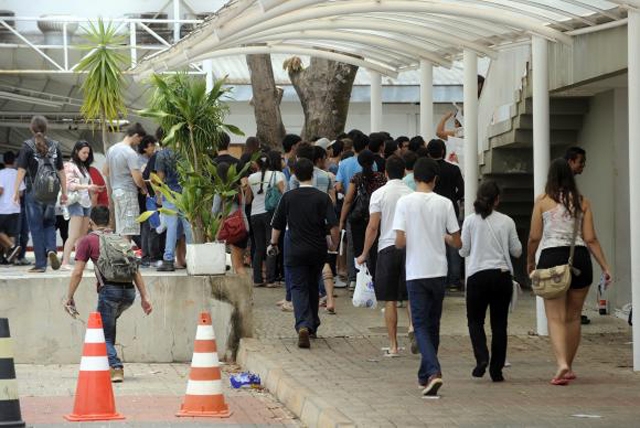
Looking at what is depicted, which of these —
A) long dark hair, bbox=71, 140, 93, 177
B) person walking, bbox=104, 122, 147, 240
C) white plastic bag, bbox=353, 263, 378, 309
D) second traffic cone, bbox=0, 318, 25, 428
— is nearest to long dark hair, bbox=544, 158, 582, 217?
white plastic bag, bbox=353, 263, 378, 309

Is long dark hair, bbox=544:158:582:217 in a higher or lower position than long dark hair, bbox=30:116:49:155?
lower

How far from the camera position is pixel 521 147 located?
18.0m

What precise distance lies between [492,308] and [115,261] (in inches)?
129

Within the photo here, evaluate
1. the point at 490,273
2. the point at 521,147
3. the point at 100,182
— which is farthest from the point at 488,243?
the point at 100,182

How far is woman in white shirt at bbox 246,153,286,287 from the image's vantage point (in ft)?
55.7

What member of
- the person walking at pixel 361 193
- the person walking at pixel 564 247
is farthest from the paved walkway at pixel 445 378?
the person walking at pixel 361 193

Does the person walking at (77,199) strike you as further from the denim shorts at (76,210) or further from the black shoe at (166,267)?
the black shoe at (166,267)

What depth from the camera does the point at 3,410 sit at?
919cm

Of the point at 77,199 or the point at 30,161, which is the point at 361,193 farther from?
the point at 30,161

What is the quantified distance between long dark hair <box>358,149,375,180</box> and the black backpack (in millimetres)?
3394

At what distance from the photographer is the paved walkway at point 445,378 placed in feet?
30.8

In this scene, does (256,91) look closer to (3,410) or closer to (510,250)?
(510,250)

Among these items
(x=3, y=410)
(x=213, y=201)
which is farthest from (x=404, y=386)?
(x=213, y=201)

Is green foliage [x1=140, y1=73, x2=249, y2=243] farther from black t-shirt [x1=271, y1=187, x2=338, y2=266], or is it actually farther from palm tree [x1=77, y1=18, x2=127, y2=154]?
palm tree [x1=77, y1=18, x2=127, y2=154]
